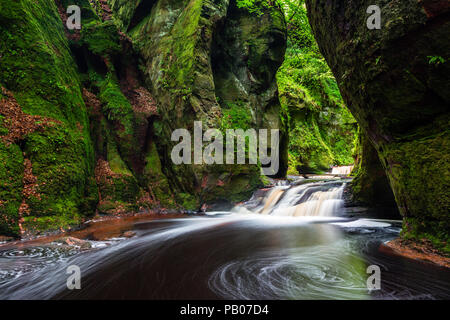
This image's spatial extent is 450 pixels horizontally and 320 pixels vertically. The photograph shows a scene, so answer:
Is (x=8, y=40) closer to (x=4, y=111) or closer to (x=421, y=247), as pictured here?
(x=4, y=111)

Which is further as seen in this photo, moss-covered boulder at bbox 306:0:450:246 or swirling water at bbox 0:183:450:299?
moss-covered boulder at bbox 306:0:450:246

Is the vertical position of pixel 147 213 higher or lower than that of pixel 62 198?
lower

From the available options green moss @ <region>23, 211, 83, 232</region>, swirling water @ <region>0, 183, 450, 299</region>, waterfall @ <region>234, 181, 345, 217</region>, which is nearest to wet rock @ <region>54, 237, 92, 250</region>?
swirling water @ <region>0, 183, 450, 299</region>

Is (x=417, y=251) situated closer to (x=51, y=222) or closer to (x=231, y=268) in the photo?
(x=231, y=268)

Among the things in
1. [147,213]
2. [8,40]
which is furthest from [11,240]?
[8,40]

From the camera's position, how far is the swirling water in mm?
2582

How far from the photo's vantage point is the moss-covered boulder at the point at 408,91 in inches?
121

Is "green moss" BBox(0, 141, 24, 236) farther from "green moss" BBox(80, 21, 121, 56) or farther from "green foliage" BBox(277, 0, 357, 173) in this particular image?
"green foliage" BBox(277, 0, 357, 173)

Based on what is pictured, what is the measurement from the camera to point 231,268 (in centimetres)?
330

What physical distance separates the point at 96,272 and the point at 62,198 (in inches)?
144

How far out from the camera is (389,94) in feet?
12.1

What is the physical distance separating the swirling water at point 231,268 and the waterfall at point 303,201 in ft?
5.48

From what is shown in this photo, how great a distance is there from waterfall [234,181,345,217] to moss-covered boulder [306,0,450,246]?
341cm

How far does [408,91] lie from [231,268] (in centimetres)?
Result: 375
